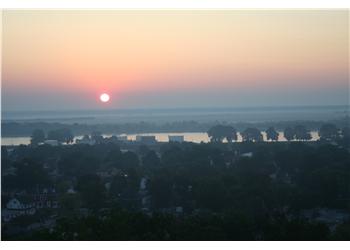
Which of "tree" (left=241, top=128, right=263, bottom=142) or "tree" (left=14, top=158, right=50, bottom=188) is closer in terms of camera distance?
"tree" (left=14, top=158, right=50, bottom=188)

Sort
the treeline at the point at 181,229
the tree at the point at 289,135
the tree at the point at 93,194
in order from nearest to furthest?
1. the treeline at the point at 181,229
2. the tree at the point at 93,194
3. the tree at the point at 289,135

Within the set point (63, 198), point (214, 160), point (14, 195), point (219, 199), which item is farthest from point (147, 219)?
point (214, 160)

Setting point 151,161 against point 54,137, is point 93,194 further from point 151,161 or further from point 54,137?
point 54,137

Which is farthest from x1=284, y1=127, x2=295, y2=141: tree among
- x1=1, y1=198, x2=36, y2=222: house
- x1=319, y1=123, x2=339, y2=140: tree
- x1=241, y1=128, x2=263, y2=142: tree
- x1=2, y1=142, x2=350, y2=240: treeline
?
x1=1, y1=198, x2=36, y2=222: house

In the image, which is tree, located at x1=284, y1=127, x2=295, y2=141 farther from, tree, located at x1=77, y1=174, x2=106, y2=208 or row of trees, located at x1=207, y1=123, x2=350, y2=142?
tree, located at x1=77, y1=174, x2=106, y2=208

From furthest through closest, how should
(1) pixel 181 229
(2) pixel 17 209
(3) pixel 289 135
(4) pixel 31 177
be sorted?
(3) pixel 289 135
(4) pixel 31 177
(2) pixel 17 209
(1) pixel 181 229

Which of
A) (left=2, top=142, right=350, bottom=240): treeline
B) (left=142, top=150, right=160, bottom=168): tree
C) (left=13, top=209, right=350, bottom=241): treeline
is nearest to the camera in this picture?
(left=13, top=209, right=350, bottom=241): treeline

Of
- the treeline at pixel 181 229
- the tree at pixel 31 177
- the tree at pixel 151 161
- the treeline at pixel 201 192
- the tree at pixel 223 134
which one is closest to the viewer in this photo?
the treeline at pixel 181 229

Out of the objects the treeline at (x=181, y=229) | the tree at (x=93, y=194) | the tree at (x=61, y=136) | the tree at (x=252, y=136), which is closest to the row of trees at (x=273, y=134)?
the tree at (x=252, y=136)

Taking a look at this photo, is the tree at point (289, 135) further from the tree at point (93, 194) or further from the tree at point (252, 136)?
the tree at point (93, 194)

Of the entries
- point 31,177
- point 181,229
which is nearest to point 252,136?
point 31,177

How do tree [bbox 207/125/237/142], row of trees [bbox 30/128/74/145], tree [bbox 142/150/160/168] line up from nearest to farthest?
tree [bbox 142/150/160/168] < row of trees [bbox 30/128/74/145] < tree [bbox 207/125/237/142]

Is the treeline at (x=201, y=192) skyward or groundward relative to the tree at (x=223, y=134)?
groundward
